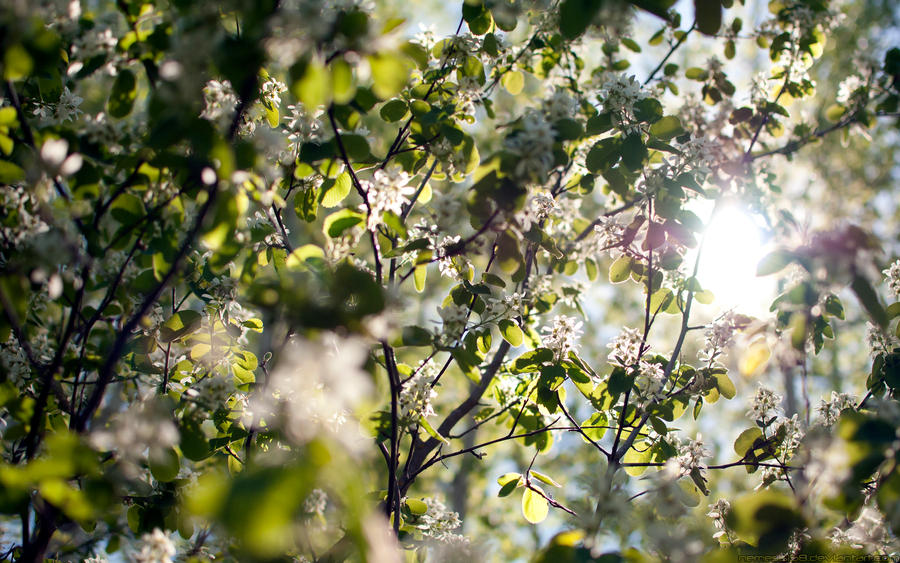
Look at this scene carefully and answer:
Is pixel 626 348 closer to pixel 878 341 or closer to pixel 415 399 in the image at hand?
pixel 415 399

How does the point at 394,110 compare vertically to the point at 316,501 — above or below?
above

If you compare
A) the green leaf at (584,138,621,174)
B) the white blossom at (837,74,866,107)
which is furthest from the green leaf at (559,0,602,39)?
the white blossom at (837,74,866,107)

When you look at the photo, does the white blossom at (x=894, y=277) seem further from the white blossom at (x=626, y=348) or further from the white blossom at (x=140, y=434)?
the white blossom at (x=140, y=434)

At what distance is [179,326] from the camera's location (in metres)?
2.35

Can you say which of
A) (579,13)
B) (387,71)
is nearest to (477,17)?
(579,13)

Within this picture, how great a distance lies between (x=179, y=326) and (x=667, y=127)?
2299 mm

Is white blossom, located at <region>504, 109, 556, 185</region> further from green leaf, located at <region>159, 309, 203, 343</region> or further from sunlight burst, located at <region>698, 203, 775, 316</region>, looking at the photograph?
green leaf, located at <region>159, 309, 203, 343</region>

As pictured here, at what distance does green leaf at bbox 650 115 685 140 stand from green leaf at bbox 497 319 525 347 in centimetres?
106

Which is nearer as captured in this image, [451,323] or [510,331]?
[451,323]

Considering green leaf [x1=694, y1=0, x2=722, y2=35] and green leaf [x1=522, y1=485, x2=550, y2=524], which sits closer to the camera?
green leaf [x1=694, y1=0, x2=722, y2=35]

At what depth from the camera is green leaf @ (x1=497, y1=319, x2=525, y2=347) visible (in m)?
2.55

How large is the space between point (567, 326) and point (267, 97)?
1.74m

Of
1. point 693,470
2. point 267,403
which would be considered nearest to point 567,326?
point 693,470

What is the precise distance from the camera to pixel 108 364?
169cm
